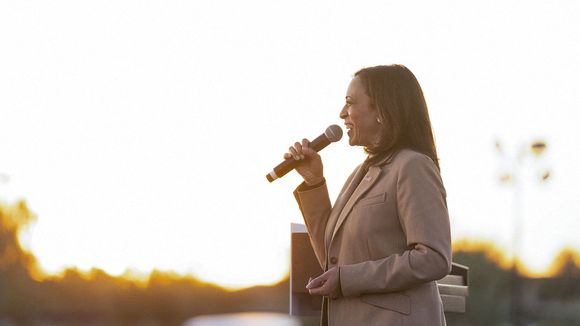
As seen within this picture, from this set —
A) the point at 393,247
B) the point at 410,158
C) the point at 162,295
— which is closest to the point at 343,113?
the point at 410,158

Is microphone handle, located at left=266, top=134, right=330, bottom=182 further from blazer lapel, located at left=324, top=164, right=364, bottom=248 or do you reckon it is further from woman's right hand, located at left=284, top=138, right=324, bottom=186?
blazer lapel, located at left=324, top=164, right=364, bottom=248

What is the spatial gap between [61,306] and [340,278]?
8837 centimetres

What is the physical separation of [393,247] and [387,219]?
115 mm

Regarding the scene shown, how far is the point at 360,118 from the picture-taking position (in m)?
4.84

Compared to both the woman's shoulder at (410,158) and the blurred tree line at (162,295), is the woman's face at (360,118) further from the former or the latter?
the blurred tree line at (162,295)

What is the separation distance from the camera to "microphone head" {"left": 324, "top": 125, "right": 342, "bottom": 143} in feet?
16.8

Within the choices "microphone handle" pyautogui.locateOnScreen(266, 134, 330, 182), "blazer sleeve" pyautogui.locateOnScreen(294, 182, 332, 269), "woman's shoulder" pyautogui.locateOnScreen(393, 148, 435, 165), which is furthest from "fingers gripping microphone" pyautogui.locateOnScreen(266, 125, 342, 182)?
"woman's shoulder" pyautogui.locateOnScreen(393, 148, 435, 165)

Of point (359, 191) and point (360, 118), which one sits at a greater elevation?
point (360, 118)

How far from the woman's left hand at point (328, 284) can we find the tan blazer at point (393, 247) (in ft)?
0.10

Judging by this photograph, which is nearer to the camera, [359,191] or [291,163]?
[359,191]

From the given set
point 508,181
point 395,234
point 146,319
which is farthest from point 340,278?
point 146,319

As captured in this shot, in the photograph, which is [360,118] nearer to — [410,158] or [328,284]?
[410,158]

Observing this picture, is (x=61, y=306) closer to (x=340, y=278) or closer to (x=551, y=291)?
(x=551, y=291)

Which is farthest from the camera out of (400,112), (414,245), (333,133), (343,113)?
(333,133)
